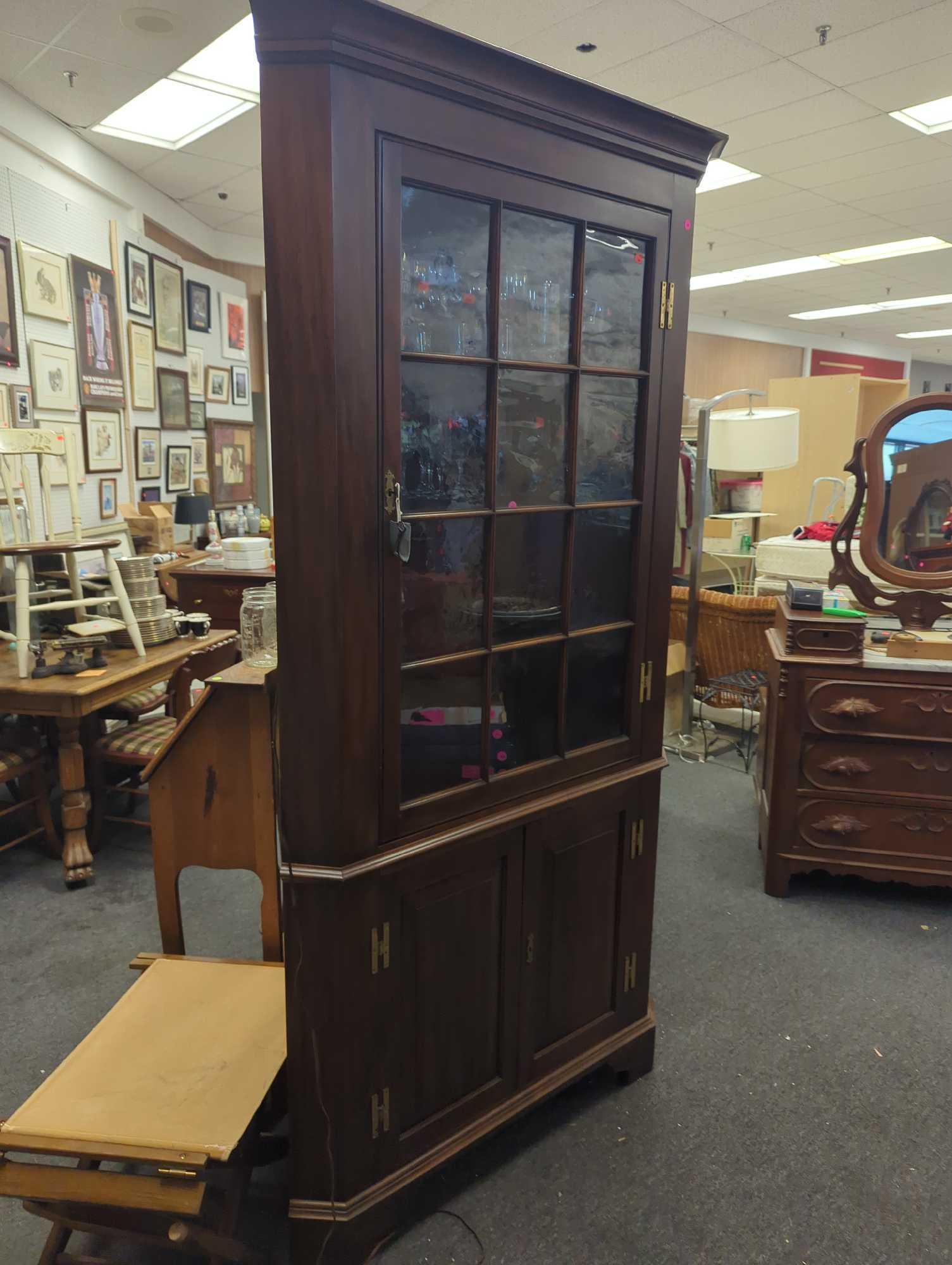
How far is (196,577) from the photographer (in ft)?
14.8

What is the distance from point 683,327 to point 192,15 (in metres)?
2.99

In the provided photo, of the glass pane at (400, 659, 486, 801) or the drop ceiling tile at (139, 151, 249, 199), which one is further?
the drop ceiling tile at (139, 151, 249, 199)

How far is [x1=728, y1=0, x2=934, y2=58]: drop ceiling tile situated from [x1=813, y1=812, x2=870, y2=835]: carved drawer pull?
10.6 ft

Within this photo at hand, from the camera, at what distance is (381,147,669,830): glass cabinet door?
1.43 metres

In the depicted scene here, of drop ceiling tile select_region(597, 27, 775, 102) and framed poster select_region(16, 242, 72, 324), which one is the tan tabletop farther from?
drop ceiling tile select_region(597, 27, 775, 102)

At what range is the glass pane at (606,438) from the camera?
5.54 ft

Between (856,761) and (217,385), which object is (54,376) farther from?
(856,761)

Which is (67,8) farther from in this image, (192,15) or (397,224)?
(397,224)

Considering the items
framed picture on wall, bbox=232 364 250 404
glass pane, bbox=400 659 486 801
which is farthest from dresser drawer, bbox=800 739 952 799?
framed picture on wall, bbox=232 364 250 404

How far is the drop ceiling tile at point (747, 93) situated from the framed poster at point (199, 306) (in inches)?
143

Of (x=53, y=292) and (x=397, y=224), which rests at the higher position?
(x=53, y=292)

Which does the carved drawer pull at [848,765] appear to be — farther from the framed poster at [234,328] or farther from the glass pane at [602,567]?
the framed poster at [234,328]

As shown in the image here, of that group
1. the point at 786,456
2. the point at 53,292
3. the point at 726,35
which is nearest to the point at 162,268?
the point at 53,292

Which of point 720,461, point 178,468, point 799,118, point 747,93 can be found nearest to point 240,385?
point 178,468
